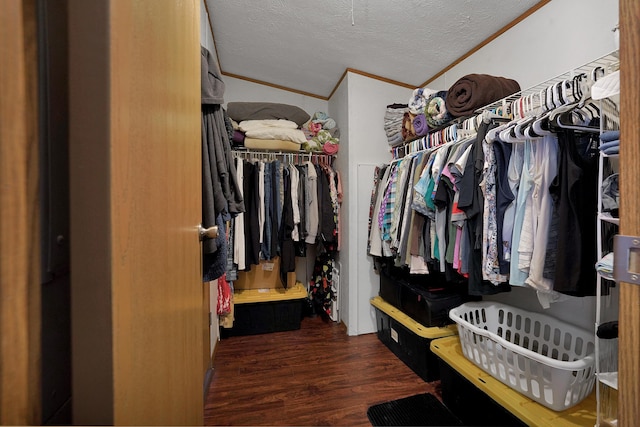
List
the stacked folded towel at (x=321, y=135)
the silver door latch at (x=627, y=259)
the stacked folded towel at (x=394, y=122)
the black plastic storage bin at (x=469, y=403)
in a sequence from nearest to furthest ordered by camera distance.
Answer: the silver door latch at (x=627, y=259)
the black plastic storage bin at (x=469, y=403)
the stacked folded towel at (x=394, y=122)
the stacked folded towel at (x=321, y=135)

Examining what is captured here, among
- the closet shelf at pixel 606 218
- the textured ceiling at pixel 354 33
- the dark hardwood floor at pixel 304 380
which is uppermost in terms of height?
the textured ceiling at pixel 354 33

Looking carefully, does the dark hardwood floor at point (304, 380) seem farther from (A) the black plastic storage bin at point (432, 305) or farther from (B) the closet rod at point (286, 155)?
(B) the closet rod at point (286, 155)

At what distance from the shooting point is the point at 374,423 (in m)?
1.32

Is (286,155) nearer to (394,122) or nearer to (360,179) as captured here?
(360,179)

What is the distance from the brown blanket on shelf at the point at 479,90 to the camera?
1.47 m

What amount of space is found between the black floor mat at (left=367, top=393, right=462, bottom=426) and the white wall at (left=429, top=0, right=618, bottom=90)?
6.02 ft

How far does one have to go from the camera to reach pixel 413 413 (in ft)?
4.54

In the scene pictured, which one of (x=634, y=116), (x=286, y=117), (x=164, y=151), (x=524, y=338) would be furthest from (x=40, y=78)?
(x=286, y=117)

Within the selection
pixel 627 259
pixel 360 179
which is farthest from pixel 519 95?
pixel 627 259

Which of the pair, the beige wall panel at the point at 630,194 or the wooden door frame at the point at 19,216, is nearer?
the wooden door frame at the point at 19,216

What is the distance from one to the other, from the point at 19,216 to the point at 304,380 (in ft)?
5.74

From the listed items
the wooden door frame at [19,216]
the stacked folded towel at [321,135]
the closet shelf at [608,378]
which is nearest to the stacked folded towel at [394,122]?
the stacked folded towel at [321,135]

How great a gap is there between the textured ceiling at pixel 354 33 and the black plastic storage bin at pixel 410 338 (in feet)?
6.14

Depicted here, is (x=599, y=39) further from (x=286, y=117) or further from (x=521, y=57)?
(x=286, y=117)
